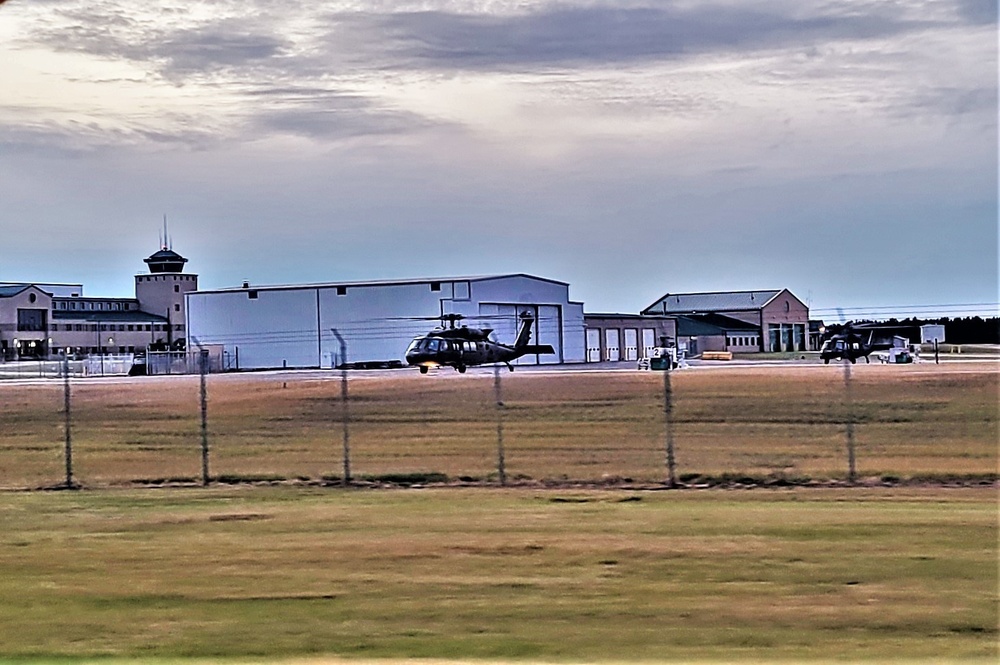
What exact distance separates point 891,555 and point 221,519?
26.4 feet

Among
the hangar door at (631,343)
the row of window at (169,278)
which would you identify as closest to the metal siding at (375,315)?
the hangar door at (631,343)

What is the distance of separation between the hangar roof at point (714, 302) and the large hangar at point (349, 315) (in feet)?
37.6

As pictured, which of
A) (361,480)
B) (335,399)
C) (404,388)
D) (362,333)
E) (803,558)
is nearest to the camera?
(803,558)

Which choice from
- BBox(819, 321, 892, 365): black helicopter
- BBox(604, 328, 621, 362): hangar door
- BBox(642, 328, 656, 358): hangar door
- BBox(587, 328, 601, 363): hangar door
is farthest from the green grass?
BBox(642, 328, 656, 358): hangar door

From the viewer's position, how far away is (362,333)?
231 feet

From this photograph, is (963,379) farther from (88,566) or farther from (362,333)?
(362,333)

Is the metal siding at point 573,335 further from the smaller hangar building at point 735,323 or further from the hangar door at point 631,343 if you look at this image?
the smaller hangar building at point 735,323

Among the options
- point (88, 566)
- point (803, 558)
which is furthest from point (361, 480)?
point (803, 558)

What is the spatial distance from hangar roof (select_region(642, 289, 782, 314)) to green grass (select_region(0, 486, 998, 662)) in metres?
56.1

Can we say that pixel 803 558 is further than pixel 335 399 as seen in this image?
No

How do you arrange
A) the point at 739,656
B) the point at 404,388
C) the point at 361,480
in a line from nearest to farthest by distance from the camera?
the point at 739,656
the point at 361,480
the point at 404,388

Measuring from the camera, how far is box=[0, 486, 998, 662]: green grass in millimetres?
10203

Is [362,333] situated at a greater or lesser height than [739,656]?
greater

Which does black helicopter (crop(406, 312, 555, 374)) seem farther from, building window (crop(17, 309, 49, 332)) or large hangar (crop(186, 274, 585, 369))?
building window (crop(17, 309, 49, 332))
